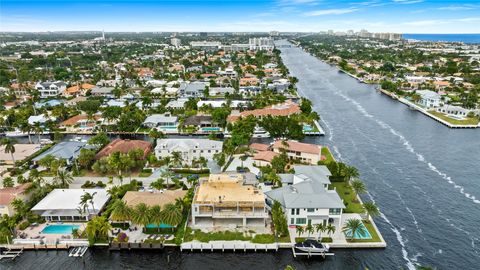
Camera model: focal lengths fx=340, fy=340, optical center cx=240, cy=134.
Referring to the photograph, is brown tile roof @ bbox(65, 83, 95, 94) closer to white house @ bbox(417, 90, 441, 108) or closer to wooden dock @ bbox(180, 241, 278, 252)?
wooden dock @ bbox(180, 241, 278, 252)

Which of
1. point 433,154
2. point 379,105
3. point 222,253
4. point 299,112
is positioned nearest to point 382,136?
point 433,154

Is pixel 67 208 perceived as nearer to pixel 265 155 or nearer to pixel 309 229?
pixel 309 229

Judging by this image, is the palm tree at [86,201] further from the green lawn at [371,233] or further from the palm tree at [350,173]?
the palm tree at [350,173]

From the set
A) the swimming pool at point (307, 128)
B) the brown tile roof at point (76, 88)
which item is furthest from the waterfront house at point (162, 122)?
the brown tile roof at point (76, 88)

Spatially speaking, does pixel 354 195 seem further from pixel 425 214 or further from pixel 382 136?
pixel 382 136

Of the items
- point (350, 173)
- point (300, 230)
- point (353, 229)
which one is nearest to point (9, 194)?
point (300, 230)

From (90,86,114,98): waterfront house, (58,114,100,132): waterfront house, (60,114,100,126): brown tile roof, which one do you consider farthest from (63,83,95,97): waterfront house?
(58,114,100,132): waterfront house
